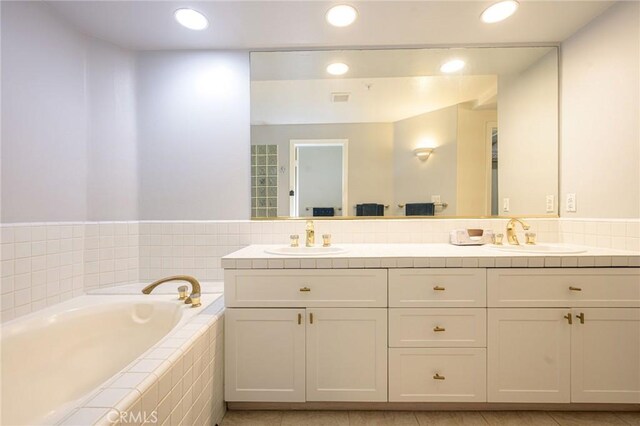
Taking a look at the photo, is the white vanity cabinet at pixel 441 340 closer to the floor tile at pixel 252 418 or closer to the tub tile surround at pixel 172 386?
the floor tile at pixel 252 418

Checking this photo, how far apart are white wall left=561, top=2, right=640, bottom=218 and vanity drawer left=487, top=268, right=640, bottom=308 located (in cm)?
40

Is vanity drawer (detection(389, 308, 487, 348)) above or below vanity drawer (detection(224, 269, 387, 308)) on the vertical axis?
below

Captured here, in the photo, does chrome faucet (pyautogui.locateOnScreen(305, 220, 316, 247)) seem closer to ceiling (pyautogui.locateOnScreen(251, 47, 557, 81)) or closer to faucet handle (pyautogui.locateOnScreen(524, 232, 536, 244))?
ceiling (pyautogui.locateOnScreen(251, 47, 557, 81))

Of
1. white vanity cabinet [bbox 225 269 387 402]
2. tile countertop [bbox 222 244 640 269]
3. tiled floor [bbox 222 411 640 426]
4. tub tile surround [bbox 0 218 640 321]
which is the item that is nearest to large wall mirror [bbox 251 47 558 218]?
tub tile surround [bbox 0 218 640 321]

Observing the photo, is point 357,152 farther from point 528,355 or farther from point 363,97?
point 528,355

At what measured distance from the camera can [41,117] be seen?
1544 millimetres

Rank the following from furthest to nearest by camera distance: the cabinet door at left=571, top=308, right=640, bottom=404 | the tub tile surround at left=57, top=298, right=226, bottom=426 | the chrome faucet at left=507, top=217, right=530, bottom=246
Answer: the chrome faucet at left=507, top=217, right=530, bottom=246, the cabinet door at left=571, top=308, right=640, bottom=404, the tub tile surround at left=57, top=298, right=226, bottom=426

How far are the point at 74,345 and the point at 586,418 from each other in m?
2.60

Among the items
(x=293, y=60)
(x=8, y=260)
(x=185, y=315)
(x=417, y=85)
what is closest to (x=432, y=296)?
(x=185, y=315)

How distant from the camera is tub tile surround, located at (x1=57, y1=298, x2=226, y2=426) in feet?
2.49

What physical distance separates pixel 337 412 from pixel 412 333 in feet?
1.85

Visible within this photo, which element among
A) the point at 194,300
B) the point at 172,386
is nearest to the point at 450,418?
the point at 172,386

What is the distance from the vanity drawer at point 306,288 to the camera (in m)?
1.41

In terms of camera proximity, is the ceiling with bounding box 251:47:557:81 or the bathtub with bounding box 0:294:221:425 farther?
the ceiling with bounding box 251:47:557:81
